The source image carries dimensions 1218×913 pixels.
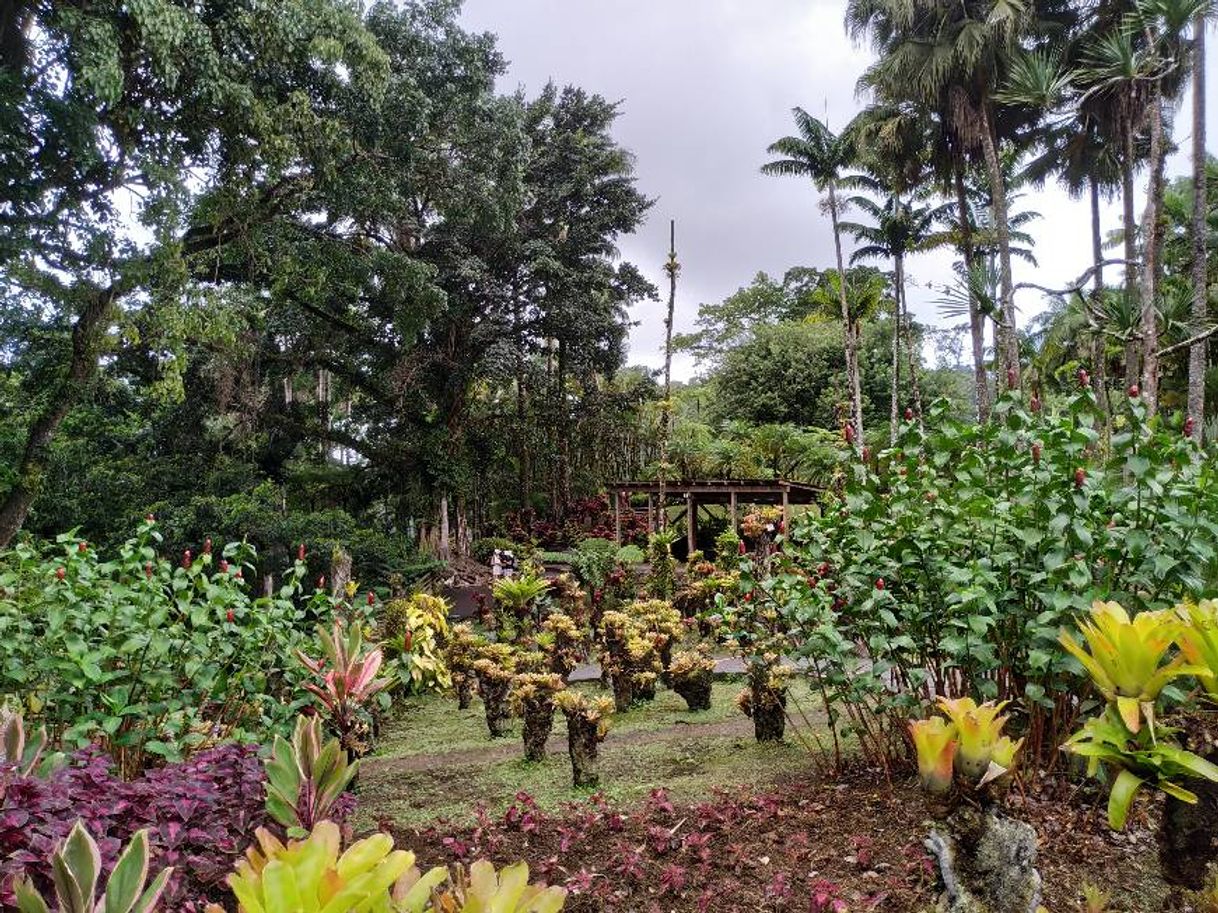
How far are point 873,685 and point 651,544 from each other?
7.62 m

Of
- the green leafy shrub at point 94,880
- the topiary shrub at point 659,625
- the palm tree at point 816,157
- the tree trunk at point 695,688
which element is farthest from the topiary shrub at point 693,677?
the palm tree at point 816,157

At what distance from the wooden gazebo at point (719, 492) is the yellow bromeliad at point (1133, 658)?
9422 mm

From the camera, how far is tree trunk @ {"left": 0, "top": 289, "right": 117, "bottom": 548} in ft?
27.5

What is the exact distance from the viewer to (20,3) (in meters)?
7.23

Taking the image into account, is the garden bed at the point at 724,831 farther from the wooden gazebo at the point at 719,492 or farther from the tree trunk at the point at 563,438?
the tree trunk at the point at 563,438

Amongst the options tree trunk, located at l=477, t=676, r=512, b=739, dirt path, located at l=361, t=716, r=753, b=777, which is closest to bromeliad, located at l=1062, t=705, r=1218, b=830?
dirt path, located at l=361, t=716, r=753, b=777

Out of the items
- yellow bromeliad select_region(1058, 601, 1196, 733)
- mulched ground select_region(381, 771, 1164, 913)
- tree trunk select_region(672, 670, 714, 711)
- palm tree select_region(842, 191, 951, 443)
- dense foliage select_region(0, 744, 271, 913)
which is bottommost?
tree trunk select_region(672, 670, 714, 711)

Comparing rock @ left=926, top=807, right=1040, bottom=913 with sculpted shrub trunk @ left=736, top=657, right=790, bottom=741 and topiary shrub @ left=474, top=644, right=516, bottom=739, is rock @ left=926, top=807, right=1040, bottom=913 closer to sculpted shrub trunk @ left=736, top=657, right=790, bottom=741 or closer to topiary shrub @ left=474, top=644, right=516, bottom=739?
sculpted shrub trunk @ left=736, top=657, right=790, bottom=741

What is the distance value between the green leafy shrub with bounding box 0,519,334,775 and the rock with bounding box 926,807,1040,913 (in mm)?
2639

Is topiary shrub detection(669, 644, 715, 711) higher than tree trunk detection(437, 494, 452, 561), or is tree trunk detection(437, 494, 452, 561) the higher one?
tree trunk detection(437, 494, 452, 561)

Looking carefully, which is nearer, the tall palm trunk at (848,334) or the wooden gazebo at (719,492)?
the wooden gazebo at (719,492)

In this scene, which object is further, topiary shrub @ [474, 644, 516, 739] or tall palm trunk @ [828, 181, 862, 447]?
tall palm trunk @ [828, 181, 862, 447]

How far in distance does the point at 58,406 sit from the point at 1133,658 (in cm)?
1012

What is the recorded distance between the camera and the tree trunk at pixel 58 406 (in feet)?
27.5
